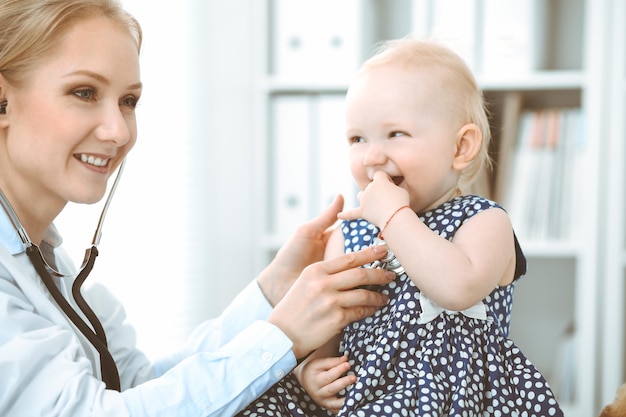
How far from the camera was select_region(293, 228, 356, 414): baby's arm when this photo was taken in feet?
3.57

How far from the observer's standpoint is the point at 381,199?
3.58ft

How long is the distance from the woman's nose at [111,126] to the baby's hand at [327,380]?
45cm

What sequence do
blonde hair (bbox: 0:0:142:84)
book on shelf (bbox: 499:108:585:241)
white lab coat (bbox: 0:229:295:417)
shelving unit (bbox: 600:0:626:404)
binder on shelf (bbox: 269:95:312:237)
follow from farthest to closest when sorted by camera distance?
binder on shelf (bbox: 269:95:312:237)
book on shelf (bbox: 499:108:585:241)
shelving unit (bbox: 600:0:626:404)
blonde hair (bbox: 0:0:142:84)
white lab coat (bbox: 0:229:295:417)

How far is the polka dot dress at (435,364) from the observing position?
103cm

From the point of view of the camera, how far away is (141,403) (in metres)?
1.01

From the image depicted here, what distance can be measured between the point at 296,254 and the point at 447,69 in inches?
17.1

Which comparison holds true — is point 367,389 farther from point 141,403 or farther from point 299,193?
point 299,193

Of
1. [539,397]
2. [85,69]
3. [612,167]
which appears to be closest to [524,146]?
[612,167]

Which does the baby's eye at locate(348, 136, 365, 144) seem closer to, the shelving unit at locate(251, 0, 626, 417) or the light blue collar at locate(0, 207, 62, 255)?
the light blue collar at locate(0, 207, 62, 255)

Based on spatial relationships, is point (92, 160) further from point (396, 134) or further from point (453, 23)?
point (453, 23)

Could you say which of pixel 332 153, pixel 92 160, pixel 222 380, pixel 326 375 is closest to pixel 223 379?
pixel 222 380

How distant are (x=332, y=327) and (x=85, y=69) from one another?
1.70 feet

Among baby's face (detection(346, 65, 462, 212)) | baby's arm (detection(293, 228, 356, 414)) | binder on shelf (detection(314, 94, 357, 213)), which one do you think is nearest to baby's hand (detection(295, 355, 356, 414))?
baby's arm (detection(293, 228, 356, 414))

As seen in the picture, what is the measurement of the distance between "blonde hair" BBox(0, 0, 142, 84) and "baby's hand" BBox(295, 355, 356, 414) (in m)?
0.61
